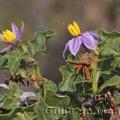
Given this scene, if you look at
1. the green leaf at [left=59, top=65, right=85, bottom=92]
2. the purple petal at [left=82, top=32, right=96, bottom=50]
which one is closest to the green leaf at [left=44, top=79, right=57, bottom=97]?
the green leaf at [left=59, top=65, right=85, bottom=92]

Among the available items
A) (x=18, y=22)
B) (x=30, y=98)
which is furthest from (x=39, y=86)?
(x=18, y=22)

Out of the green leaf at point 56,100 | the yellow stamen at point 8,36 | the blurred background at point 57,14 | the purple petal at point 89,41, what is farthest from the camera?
the blurred background at point 57,14

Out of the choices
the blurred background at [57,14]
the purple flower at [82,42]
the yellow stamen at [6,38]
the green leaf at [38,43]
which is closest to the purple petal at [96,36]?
the purple flower at [82,42]

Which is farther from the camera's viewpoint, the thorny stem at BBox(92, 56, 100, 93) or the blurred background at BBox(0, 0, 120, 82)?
the blurred background at BBox(0, 0, 120, 82)

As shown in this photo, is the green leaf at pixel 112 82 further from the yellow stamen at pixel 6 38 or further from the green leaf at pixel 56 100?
the yellow stamen at pixel 6 38

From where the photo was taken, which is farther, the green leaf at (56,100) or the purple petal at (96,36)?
the purple petal at (96,36)

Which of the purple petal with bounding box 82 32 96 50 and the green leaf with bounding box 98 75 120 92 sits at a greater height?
the purple petal with bounding box 82 32 96 50

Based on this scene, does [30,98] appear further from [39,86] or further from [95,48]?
[95,48]

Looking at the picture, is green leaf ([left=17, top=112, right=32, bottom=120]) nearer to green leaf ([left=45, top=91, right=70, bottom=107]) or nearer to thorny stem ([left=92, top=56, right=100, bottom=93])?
green leaf ([left=45, top=91, right=70, bottom=107])
